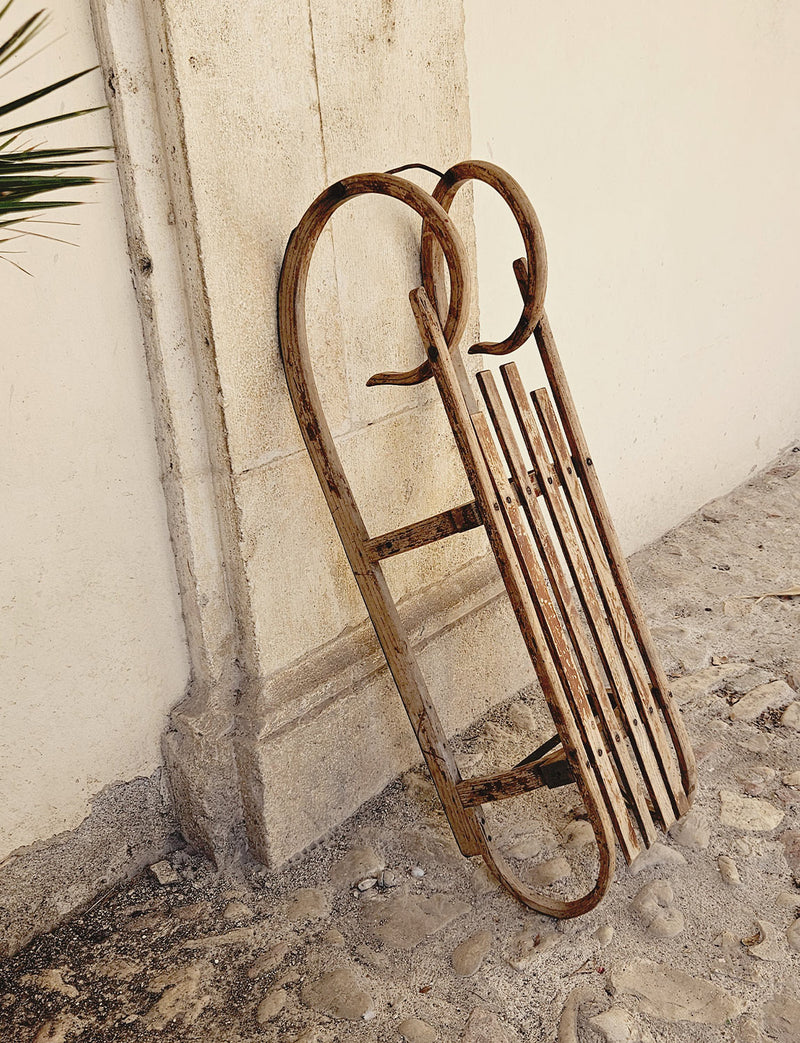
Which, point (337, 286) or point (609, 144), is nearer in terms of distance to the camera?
point (337, 286)

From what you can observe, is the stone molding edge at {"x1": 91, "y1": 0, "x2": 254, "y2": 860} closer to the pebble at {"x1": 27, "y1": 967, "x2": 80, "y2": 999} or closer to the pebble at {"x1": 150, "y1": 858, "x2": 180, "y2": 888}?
the pebble at {"x1": 150, "y1": 858, "x2": 180, "y2": 888}

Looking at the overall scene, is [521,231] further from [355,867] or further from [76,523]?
[355,867]

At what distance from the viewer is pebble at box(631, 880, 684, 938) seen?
79.4 inches

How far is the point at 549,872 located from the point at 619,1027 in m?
0.42

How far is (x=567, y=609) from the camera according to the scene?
6.70 feet

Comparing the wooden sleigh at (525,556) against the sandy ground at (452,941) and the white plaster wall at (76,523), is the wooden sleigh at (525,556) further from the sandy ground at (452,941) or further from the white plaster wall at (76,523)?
the white plaster wall at (76,523)

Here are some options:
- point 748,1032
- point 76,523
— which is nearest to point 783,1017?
point 748,1032

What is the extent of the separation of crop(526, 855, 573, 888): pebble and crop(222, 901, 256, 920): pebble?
0.60 meters

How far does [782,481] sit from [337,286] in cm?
278

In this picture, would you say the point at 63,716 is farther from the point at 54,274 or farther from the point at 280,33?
the point at 280,33

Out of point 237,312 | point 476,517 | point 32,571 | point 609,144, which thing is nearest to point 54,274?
point 237,312

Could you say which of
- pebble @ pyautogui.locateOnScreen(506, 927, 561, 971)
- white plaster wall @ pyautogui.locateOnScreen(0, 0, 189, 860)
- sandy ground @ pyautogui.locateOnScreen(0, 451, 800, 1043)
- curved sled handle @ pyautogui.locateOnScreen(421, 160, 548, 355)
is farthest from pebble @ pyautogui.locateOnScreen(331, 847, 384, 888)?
curved sled handle @ pyautogui.locateOnScreen(421, 160, 548, 355)

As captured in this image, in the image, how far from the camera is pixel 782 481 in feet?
14.1

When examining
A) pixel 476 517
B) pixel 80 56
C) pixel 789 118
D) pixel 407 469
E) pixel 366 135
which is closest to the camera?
pixel 80 56
